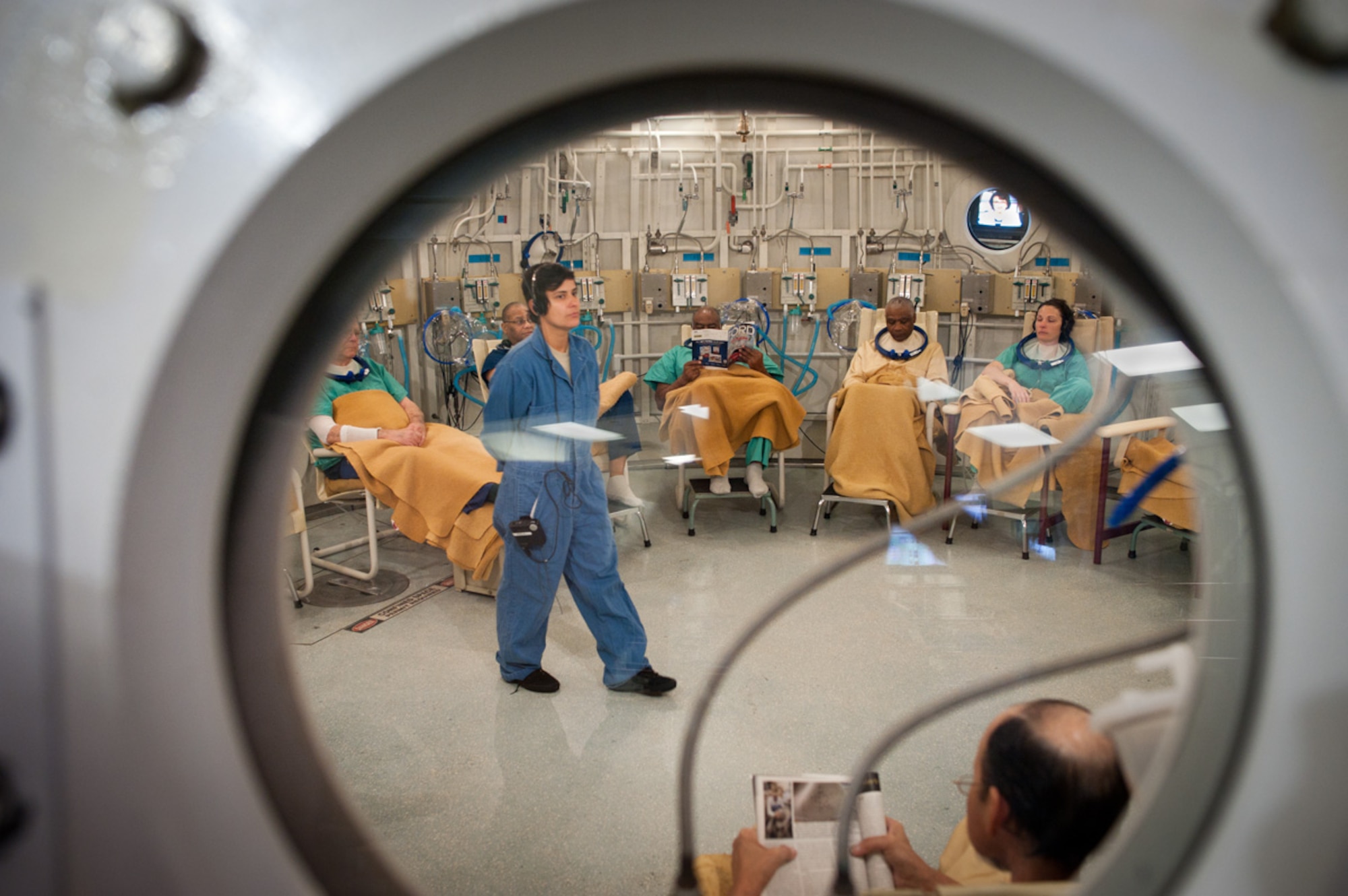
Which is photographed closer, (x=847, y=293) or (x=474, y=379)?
(x=474, y=379)

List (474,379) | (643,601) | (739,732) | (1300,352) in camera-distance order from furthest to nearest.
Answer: (474,379) → (643,601) → (739,732) → (1300,352)

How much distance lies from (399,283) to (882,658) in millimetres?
2620

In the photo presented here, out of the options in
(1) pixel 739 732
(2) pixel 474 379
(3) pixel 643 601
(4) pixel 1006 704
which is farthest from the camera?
(2) pixel 474 379

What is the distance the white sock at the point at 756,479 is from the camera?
7.22 feet

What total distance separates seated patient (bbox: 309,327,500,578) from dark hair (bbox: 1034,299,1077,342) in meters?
1.53

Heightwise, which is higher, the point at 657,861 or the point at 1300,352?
the point at 1300,352

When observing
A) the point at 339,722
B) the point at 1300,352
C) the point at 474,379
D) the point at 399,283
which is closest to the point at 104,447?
the point at 1300,352

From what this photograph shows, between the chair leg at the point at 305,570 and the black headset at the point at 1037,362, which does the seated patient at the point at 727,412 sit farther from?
the chair leg at the point at 305,570

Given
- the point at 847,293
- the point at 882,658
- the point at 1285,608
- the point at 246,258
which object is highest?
the point at 847,293

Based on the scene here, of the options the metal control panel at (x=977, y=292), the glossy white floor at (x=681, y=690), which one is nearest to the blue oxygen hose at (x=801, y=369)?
the glossy white floor at (x=681, y=690)

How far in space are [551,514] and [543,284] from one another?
43cm

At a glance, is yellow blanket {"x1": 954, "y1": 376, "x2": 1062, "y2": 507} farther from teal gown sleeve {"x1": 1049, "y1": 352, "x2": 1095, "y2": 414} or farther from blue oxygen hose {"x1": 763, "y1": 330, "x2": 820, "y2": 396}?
blue oxygen hose {"x1": 763, "y1": 330, "x2": 820, "y2": 396}

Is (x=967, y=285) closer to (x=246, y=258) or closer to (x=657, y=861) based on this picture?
(x=657, y=861)

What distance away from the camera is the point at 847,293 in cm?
347
